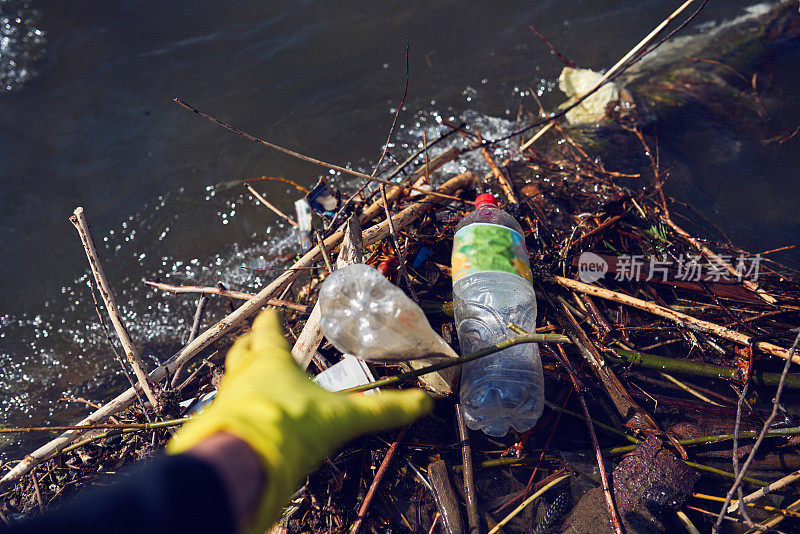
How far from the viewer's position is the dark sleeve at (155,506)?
1029 millimetres

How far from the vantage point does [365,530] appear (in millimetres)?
2029

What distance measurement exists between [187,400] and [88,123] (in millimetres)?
4172

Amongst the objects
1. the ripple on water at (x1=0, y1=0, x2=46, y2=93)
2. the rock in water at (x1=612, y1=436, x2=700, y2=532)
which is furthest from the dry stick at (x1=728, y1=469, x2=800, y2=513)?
the ripple on water at (x1=0, y1=0, x2=46, y2=93)

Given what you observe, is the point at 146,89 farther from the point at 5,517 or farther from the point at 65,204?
the point at 5,517

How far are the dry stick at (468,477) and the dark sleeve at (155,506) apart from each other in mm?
1239

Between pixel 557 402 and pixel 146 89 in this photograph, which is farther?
pixel 146 89

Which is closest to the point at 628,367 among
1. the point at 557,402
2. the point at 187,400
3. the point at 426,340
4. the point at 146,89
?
the point at 557,402

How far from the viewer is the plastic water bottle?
2.29 m

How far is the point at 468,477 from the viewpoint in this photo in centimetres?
214

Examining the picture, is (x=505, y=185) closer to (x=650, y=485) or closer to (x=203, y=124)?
(x=650, y=485)

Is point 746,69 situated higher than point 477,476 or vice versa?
point 746,69

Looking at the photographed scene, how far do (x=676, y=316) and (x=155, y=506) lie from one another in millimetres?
2562

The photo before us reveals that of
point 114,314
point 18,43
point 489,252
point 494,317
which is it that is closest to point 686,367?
point 494,317
